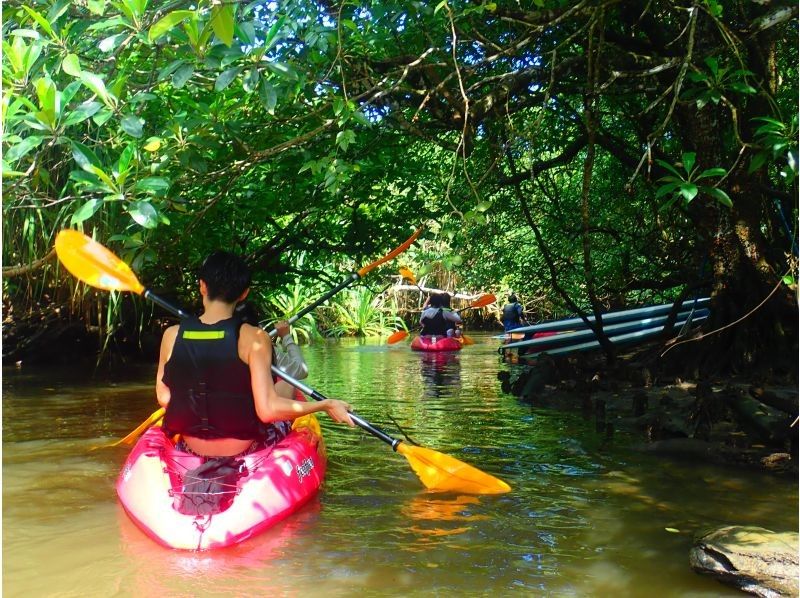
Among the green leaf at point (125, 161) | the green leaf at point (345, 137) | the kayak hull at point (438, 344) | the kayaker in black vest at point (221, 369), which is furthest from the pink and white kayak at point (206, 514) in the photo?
the kayak hull at point (438, 344)

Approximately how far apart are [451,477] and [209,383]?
1459 millimetres

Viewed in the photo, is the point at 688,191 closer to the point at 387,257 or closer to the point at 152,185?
the point at 152,185

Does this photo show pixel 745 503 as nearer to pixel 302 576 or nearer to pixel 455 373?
pixel 302 576

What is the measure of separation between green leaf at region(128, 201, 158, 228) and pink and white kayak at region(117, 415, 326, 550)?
1396mm

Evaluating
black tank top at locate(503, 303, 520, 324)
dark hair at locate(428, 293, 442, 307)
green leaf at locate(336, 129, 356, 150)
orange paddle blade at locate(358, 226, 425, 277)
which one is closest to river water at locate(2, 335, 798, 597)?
orange paddle blade at locate(358, 226, 425, 277)

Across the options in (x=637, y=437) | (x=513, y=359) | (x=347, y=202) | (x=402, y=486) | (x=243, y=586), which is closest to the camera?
(x=243, y=586)

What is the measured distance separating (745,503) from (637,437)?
169 centimetres

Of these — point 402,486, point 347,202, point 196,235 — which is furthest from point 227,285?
point 347,202

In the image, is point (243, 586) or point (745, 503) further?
point (745, 503)

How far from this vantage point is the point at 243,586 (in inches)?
123

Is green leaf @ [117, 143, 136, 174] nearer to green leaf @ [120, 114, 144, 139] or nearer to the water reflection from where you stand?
green leaf @ [120, 114, 144, 139]

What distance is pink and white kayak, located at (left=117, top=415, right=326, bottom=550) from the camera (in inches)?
141

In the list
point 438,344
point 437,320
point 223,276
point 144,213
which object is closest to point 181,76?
point 144,213

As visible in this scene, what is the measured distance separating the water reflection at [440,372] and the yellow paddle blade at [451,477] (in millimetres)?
4144
